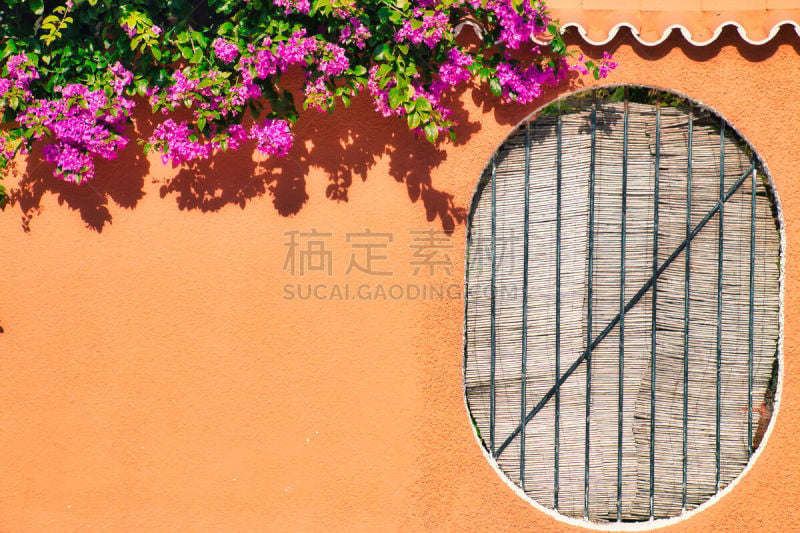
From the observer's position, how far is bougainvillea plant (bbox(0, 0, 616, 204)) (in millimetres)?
4121

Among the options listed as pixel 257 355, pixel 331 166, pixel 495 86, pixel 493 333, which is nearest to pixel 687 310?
pixel 493 333

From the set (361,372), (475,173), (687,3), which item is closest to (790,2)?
(687,3)

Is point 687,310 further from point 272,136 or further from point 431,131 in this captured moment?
point 272,136

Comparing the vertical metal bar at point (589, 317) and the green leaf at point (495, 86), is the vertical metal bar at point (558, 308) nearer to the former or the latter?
the vertical metal bar at point (589, 317)

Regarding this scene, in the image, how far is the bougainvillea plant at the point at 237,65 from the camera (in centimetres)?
412

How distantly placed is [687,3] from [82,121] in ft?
11.4

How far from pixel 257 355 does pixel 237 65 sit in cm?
169

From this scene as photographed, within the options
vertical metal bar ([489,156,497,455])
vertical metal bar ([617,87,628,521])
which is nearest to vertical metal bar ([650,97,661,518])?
vertical metal bar ([617,87,628,521])

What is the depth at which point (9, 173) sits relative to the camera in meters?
4.63

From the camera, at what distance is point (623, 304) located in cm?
449

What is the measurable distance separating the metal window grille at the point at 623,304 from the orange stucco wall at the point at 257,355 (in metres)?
0.16

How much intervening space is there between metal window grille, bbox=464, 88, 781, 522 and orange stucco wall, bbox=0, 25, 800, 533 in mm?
156

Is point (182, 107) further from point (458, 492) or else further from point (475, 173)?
point (458, 492)

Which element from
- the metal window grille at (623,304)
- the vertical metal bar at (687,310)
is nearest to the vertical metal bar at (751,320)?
the metal window grille at (623,304)
